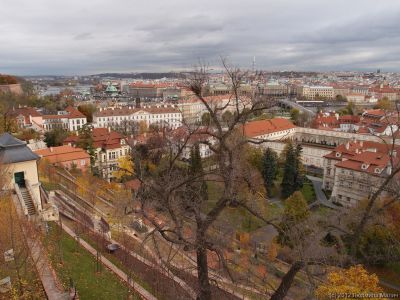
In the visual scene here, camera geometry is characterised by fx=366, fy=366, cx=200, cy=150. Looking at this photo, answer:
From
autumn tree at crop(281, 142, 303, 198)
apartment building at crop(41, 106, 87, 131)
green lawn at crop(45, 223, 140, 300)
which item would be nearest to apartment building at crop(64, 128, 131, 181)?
autumn tree at crop(281, 142, 303, 198)

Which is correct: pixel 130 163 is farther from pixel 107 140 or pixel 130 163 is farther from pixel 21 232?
pixel 21 232

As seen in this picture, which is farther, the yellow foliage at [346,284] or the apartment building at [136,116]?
the apartment building at [136,116]

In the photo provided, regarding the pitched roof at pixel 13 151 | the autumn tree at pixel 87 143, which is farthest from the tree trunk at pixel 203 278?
the autumn tree at pixel 87 143

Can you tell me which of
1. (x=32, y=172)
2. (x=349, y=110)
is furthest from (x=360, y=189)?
(x=349, y=110)

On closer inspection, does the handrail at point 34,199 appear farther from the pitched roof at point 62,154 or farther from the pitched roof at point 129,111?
the pitched roof at point 129,111

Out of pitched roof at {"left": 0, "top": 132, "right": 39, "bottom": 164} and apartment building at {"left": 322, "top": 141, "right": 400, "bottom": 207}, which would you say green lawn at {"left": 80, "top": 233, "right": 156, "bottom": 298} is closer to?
pitched roof at {"left": 0, "top": 132, "right": 39, "bottom": 164}
